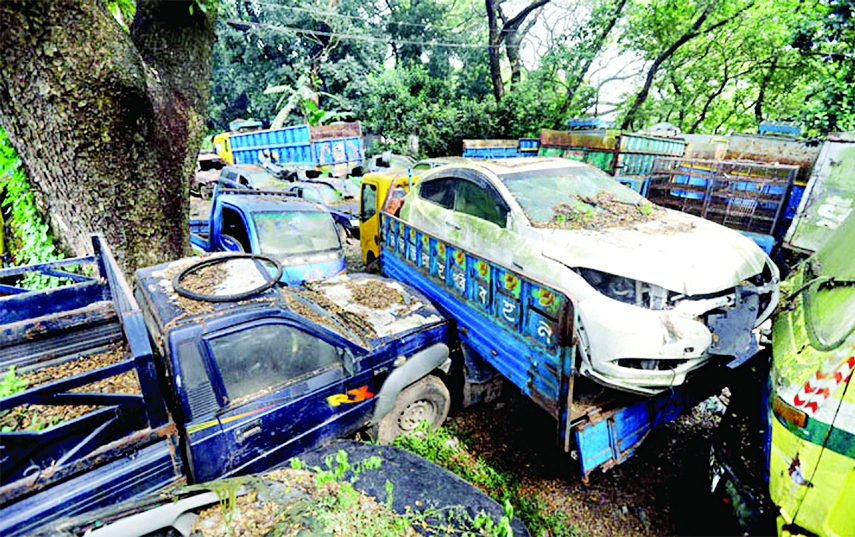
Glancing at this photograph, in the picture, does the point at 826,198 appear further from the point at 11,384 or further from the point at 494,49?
the point at 494,49

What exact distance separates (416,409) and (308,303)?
1401 mm

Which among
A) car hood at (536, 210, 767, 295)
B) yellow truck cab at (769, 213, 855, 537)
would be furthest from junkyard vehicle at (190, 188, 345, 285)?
yellow truck cab at (769, 213, 855, 537)

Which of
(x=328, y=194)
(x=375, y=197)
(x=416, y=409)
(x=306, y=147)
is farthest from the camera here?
(x=306, y=147)

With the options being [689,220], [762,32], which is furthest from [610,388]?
[762,32]

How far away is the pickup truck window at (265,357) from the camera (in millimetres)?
2664

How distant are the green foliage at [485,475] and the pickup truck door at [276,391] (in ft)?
2.56

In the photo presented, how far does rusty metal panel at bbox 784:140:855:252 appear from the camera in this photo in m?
5.80

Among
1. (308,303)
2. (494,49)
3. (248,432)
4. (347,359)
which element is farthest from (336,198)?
(494,49)

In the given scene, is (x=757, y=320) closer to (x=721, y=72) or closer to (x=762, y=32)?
(x=762, y=32)

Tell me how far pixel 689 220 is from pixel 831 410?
280cm

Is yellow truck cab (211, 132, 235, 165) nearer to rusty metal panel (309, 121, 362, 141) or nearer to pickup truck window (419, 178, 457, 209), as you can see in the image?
rusty metal panel (309, 121, 362, 141)

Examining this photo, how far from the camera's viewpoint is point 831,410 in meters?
1.82

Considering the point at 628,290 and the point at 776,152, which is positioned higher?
the point at 776,152

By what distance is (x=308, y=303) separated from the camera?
3496mm
